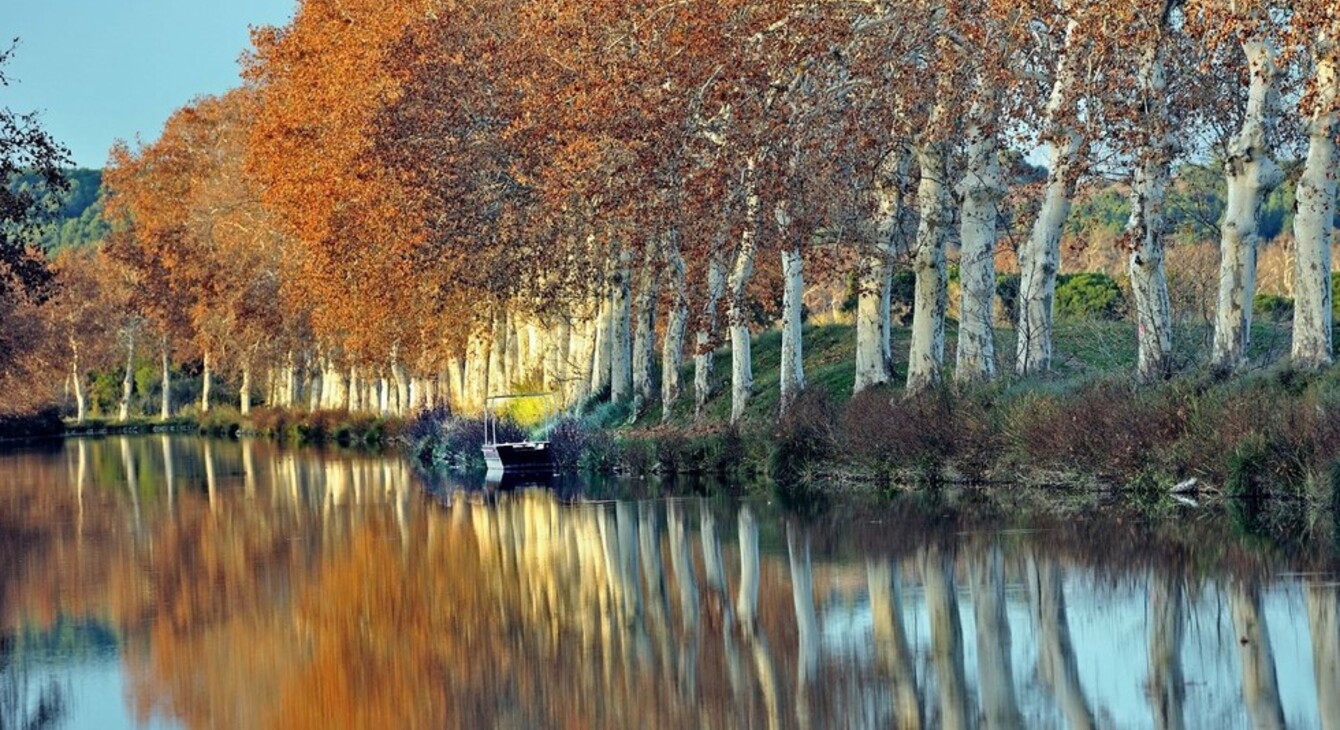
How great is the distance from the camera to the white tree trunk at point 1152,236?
30.5 m

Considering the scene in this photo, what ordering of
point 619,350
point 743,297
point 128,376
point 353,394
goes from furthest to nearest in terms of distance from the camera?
point 128,376 → point 353,394 → point 619,350 → point 743,297

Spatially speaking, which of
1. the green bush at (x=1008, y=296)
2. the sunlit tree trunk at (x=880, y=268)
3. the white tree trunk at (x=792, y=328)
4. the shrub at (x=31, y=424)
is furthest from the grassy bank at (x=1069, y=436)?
the shrub at (x=31, y=424)

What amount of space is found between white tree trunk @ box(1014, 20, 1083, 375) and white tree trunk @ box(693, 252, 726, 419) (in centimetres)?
577

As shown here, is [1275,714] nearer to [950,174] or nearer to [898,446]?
[898,446]

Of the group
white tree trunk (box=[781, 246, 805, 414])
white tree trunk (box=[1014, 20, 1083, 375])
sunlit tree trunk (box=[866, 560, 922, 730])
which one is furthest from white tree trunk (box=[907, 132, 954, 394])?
sunlit tree trunk (box=[866, 560, 922, 730])

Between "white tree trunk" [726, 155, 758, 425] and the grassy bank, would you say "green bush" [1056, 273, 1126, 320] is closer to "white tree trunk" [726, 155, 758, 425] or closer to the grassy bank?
the grassy bank

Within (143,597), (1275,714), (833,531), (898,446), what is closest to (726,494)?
(898,446)

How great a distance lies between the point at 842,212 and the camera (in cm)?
3806

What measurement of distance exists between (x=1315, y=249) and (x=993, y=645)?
13.6 m

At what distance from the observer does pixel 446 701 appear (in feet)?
51.0

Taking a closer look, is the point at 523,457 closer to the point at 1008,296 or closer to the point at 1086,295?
the point at 1008,296

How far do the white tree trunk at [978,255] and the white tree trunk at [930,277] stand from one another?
111 centimetres

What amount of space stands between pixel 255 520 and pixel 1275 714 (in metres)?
27.1

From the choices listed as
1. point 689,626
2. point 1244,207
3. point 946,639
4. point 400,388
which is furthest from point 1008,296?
point 946,639
